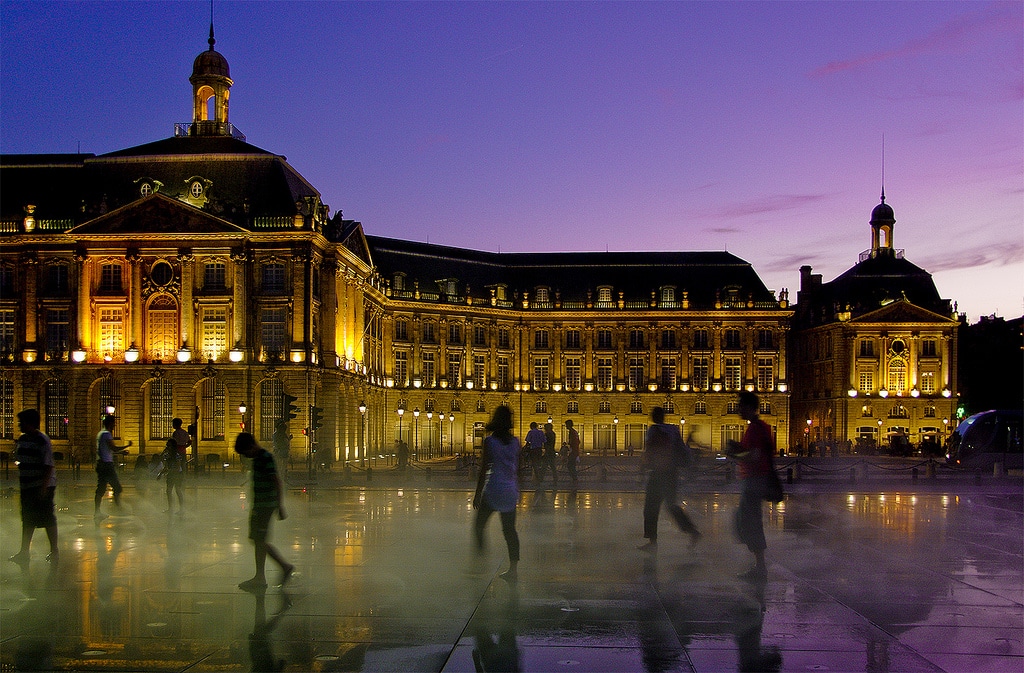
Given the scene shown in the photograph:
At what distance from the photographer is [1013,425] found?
5753 cm

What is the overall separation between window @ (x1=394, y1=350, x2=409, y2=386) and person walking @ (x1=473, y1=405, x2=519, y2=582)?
78662mm

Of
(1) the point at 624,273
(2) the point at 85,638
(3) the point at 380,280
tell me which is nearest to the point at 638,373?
(1) the point at 624,273

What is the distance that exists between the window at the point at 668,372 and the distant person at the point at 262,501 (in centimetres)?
8776

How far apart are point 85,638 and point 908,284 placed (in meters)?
103

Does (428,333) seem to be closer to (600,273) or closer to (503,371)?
(503,371)

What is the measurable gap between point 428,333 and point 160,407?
35964mm

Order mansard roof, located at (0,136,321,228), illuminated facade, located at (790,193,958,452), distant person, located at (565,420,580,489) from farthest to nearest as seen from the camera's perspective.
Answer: illuminated facade, located at (790,193,958,452)
mansard roof, located at (0,136,321,228)
distant person, located at (565,420,580,489)

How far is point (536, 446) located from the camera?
31.3m

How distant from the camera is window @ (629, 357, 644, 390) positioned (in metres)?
99.9

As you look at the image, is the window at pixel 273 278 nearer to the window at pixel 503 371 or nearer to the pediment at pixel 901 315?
the window at pixel 503 371

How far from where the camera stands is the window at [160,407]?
201 ft

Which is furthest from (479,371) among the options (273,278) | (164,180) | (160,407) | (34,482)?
(34,482)

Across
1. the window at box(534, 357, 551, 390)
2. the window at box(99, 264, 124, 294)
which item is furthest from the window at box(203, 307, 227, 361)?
the window at box(534, 357, 551, 390)

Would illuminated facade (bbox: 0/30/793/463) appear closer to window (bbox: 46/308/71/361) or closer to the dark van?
window (bbox: 46/308/71/361)
